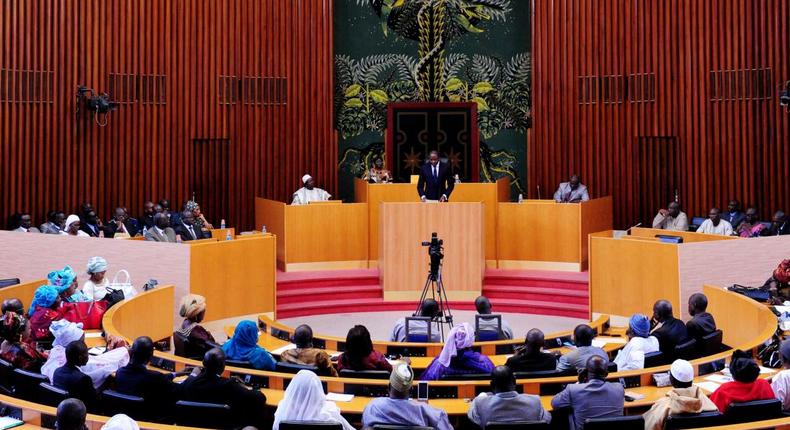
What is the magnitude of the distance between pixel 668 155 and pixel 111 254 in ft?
30.6

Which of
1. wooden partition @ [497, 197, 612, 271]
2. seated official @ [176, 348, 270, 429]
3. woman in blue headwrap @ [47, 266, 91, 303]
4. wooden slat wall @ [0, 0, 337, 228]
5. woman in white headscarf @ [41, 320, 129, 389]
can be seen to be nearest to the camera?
seated official @ [176, 348, 270, 429]

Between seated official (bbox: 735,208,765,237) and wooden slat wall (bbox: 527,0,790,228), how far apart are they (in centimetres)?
192

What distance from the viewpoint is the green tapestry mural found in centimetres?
1727

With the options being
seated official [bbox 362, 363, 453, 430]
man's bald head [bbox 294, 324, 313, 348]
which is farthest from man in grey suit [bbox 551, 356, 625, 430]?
man's bald head [bbox 294, 324, 313, 348]

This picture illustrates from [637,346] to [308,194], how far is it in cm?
879

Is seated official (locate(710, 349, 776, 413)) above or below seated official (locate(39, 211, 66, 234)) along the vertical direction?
below

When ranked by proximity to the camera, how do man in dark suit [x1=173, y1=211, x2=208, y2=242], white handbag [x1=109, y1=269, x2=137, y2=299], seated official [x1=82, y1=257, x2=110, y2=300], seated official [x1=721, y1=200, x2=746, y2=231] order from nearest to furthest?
seated official [x1=82, y1=257, x2=110, y2=300]
white handbag [x1=109, y1=269, x2=137, y2=299]
man in dark suit [x1=173, y1=211, x2=208, y2=242]
seated official [x1=721, y1=200, x2=746, y2=231]

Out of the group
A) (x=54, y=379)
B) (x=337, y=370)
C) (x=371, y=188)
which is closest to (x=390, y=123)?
(x=371, y=188)

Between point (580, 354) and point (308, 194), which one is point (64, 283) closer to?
point (580, 354)

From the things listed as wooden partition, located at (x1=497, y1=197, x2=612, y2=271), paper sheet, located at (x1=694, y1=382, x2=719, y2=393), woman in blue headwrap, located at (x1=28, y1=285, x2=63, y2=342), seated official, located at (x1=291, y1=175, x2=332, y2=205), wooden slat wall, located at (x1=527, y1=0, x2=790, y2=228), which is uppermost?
wooden slat wall, located at (x1=527, y1=0, x2=790, y2=228)

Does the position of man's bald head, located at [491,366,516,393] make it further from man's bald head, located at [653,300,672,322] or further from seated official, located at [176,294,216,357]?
seated official, located at [176,294,216,357]

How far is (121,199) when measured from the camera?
15477 mm

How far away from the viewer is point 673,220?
14.1m

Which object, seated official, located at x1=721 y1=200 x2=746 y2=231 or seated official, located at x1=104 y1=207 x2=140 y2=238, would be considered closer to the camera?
seated official, located at x1=104 y1=207 x2=140 y2=238
